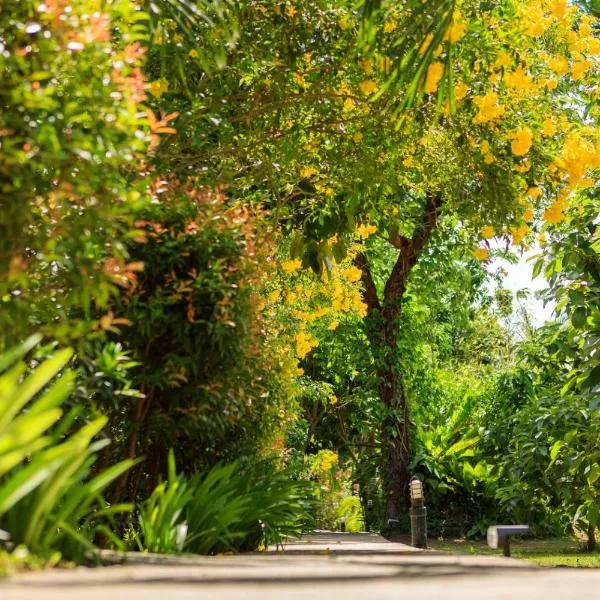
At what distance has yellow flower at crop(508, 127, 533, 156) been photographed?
21.1 feet

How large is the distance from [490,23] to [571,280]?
2.74 m

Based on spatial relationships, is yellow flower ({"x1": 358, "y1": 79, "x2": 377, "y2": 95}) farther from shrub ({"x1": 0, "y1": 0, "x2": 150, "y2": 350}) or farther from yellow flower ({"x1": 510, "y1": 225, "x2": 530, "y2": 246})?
shrub ({"x1": 0, "y1": 0, "x2": 150, "y2": 350})

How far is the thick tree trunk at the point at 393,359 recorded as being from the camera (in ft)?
46.2

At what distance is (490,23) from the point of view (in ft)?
20.9

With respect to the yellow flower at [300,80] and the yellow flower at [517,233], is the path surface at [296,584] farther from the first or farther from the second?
the yellow flower at [300,80]

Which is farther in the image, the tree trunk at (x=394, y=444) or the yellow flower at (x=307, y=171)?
the tree trunk at (x=394, y=444)

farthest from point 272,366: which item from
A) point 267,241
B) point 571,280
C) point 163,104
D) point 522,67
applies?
point 571,280

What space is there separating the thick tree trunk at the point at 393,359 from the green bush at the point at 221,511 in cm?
760

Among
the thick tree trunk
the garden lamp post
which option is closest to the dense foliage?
the garden lamp post

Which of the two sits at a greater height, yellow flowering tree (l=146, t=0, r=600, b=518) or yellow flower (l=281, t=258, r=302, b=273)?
yellow flowering tree (l=146, t=0, r=600, b=518)

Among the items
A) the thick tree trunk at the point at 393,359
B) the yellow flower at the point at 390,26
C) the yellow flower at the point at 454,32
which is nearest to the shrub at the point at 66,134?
the yellow flower at the point at 454,32

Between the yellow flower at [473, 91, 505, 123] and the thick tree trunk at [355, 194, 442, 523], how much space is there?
24.2 feet

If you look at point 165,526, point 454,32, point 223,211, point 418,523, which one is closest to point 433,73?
point 454,32

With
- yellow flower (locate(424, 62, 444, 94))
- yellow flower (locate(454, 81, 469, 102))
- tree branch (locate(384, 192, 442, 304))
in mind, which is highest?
tree branch (locate(384, 192, 442, 304))
